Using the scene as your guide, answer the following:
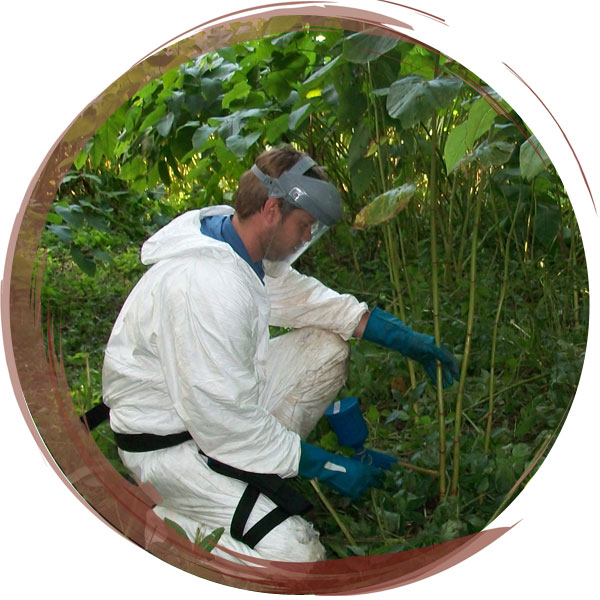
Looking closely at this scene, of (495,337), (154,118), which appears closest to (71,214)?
(154,118)

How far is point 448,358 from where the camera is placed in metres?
1.55

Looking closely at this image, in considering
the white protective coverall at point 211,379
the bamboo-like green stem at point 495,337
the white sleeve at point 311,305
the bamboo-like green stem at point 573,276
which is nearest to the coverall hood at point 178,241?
the white protective coverall at point 211,379

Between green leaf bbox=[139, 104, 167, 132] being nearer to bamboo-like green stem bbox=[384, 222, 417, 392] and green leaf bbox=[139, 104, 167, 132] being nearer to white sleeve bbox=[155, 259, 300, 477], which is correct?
white sleeve bbox=[155, 259, 300, 477]

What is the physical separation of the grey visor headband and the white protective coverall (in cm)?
14

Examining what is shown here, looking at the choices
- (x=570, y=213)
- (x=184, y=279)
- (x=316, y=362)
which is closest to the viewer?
(x=184, y=279)

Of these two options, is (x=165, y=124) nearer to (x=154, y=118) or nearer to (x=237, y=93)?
(x=154, y=118)

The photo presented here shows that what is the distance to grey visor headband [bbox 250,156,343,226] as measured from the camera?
1420mm

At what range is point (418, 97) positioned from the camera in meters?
1.26

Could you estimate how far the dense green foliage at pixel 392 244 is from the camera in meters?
1.44

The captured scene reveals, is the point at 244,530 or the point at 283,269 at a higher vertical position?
the point at 283,269

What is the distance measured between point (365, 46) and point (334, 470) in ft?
2.59

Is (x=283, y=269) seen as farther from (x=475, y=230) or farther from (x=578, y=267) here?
(x=578, y=267)

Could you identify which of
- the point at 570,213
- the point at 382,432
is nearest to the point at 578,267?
the point at 570,213

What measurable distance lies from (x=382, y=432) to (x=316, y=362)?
0.21 meters
